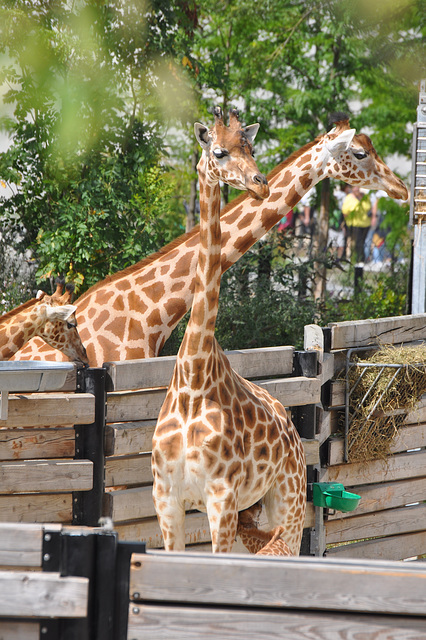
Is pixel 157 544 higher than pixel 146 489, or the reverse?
pixel 146 489

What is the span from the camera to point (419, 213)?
7.52 metres

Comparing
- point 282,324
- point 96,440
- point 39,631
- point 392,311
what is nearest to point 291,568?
point 39,631

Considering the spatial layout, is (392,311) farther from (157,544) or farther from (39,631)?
(39,631)

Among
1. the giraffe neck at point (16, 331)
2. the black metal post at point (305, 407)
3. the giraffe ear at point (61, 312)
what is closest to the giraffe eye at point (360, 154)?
the black metal post at point (305, 407)

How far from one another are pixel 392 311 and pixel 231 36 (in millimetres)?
4766

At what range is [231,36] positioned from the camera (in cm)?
1171

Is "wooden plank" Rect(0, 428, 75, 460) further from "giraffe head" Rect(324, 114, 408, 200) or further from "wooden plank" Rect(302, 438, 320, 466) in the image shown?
"giraffe head" Rect(324, 114, 408, 200)

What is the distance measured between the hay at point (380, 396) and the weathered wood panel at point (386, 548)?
0.62 meters

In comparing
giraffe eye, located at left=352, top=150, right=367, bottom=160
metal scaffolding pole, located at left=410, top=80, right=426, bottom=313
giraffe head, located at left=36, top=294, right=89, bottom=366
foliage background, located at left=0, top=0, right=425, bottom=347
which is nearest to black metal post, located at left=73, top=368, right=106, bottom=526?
giraffe head, located at left=36, top=294, right=89, bottom=366

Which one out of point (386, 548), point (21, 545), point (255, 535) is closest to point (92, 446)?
point (255, 535)

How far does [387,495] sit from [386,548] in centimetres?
38

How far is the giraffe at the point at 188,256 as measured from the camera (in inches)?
207

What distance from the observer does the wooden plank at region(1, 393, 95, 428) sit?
4301 mm

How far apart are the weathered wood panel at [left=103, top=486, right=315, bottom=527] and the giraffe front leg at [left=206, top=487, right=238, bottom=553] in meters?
1.08
